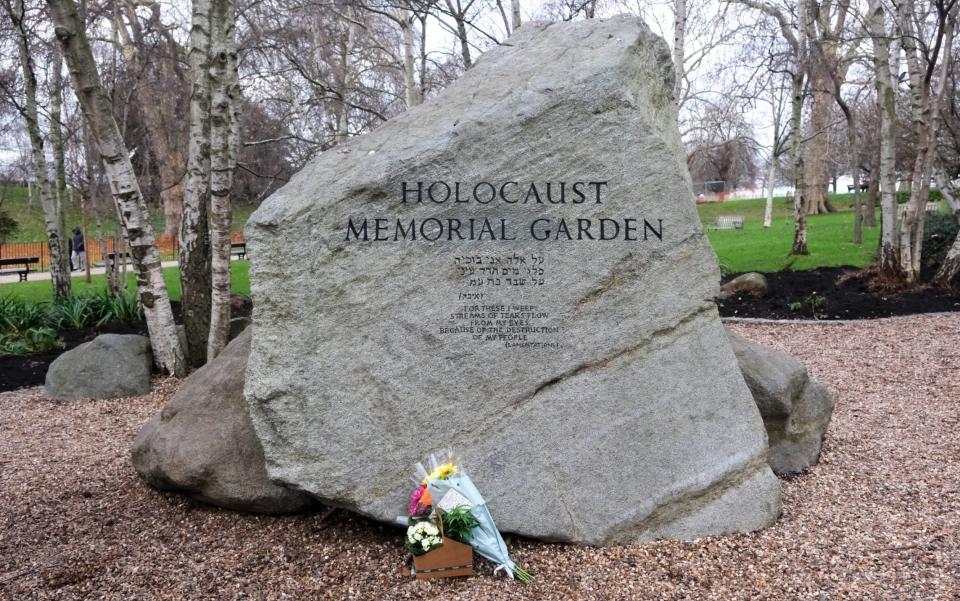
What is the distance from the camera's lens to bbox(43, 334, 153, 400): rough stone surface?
332 inches

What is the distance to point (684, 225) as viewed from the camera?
4.53m

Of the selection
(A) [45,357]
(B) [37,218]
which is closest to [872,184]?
(A) [45,357]

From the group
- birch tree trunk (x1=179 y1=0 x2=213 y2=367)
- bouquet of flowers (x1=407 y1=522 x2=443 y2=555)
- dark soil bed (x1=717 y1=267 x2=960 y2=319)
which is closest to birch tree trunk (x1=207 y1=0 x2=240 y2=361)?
birch tree trunk (x1=179 y1=0 x2=213 y2=367)

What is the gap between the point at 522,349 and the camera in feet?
14.4

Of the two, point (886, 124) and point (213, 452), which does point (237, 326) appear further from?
point (886, 124)

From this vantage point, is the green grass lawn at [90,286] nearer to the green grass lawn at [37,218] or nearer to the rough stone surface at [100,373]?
the rough stone surface at [100,373]

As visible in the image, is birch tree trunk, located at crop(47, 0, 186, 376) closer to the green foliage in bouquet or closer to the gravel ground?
the gravel ground

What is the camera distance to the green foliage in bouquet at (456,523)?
3.99m

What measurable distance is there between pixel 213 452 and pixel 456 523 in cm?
187

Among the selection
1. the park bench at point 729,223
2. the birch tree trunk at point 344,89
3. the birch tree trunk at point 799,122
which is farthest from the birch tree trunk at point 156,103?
the park bench at point 729,223

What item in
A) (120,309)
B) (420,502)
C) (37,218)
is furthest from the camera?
(37,218)

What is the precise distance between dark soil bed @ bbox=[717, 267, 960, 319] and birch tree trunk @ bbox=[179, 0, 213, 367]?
7805mm

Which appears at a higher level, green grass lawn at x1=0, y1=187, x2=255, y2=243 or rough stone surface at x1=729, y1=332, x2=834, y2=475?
green grass lawn at x1=0, y1=187, x2=255, y2=243

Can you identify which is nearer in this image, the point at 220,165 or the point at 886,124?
the point at 220,165
